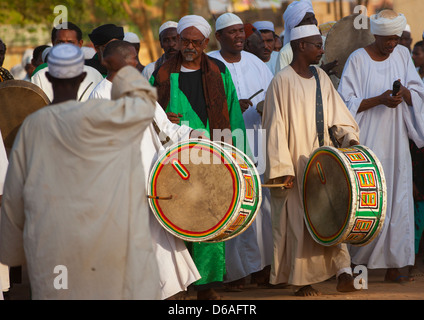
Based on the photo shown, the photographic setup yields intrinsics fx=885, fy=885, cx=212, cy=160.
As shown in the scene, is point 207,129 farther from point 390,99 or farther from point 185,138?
point 390,99

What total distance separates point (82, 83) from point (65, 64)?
3.62m

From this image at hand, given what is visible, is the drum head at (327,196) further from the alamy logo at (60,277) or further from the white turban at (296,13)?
the alamy logo at (60,277)

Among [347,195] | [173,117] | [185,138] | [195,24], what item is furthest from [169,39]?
[347,195]

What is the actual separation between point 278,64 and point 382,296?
10.2 ft

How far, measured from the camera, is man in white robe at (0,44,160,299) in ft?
15.8

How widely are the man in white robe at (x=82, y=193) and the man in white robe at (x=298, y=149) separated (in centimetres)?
288

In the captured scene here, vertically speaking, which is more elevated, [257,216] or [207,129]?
[207,129]

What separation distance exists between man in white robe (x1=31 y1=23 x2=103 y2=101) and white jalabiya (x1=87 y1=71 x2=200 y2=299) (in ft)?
3.96

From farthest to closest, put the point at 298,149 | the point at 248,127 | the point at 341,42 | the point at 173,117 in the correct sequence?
the point at 341,42 → the point at 248,127 → the point at 298,149 → the point at 173,117

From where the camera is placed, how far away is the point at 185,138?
687cm

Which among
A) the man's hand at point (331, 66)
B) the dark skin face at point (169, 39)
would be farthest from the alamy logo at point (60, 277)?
the dark skin face at point (169, 39)

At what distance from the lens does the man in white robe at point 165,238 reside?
6730 mm
